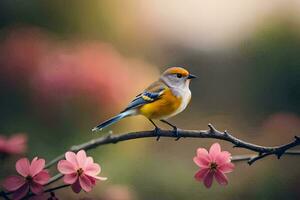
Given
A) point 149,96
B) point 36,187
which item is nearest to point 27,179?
point 36,187

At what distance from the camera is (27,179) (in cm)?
38

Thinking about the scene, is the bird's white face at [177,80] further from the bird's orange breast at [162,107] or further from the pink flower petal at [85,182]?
the pink flower petal at [85,182]

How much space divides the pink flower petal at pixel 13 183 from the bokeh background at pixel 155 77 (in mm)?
608

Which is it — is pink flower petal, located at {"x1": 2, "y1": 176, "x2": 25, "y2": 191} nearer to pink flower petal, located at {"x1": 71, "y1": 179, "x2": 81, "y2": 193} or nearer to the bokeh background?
pink flower petal, located at {"x1": 71, "y1": 179, "x2": 81, "y2": 193}

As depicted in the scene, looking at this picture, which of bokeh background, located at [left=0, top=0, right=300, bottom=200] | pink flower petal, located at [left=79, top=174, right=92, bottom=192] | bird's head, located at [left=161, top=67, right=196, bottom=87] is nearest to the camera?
pink flower petal, located at [left=79, top=174, right=92, bottom=192]

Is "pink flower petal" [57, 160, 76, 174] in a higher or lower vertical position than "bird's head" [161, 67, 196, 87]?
lower

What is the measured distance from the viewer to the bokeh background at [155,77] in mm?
1132

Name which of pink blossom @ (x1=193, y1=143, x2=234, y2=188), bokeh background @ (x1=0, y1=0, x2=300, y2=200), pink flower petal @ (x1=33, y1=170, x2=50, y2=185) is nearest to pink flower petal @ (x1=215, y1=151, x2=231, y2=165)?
pink blossom @ (x1=193, y1=143, x2=234, y2=188)

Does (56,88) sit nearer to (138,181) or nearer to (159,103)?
(138,181)

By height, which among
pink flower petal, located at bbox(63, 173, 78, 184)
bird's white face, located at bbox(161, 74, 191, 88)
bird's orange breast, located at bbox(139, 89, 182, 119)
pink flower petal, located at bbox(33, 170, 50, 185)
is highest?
bird's white face, located at bbox(161, 74, 191, 88)

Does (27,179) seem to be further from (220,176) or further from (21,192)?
(220,176)

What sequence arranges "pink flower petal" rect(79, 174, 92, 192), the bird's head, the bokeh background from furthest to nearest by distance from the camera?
the bokeh background → the bird's head → "pink flower petal" rect(79, 174, 92, 192)

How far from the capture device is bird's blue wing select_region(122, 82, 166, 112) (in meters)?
0.57

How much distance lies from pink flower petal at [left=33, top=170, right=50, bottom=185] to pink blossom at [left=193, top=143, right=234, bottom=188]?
0.10 metres
